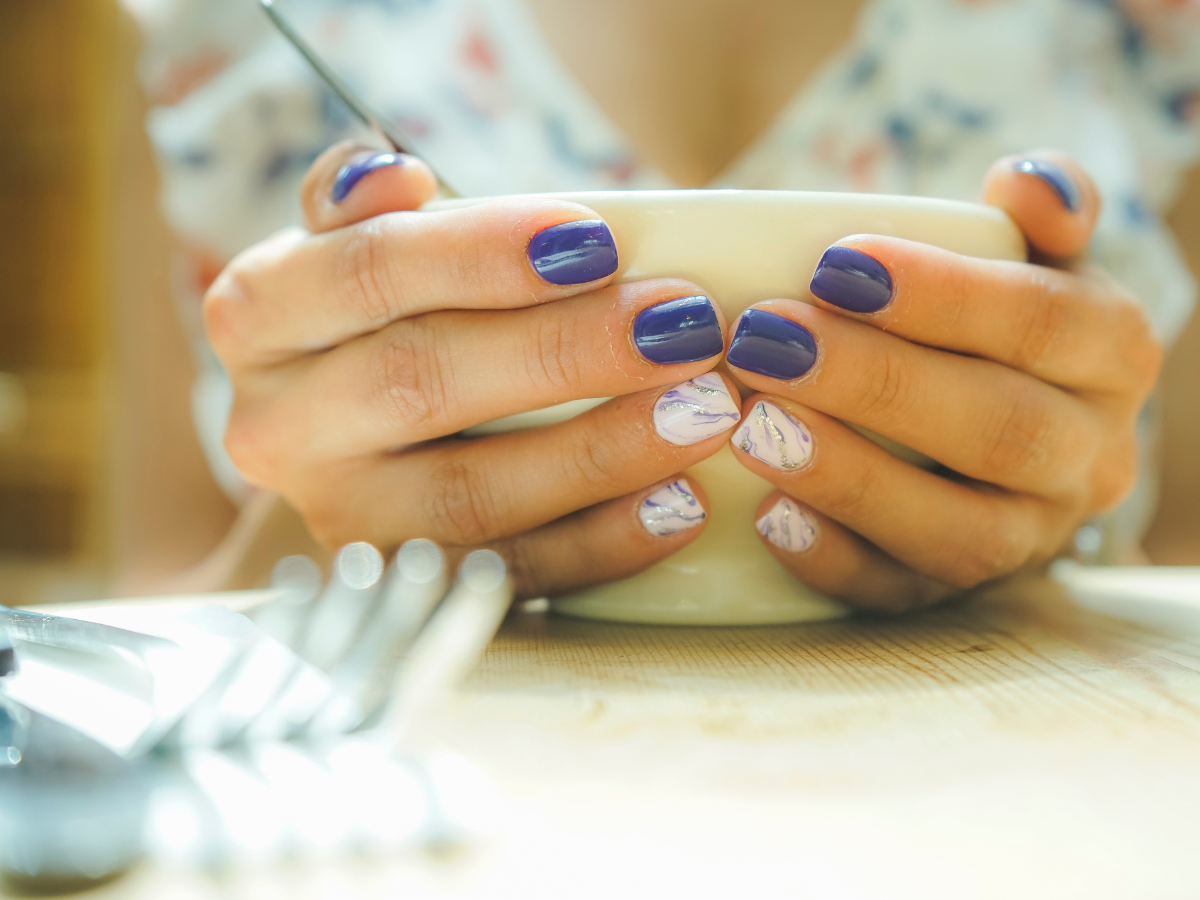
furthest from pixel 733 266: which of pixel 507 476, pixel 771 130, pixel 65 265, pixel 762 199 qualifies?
pixel 65 265

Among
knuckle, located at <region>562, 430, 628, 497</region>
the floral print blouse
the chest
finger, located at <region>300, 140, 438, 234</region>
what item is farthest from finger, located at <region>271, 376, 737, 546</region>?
the chest

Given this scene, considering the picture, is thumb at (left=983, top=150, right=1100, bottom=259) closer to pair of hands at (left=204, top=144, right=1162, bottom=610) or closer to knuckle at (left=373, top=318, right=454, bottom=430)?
pair of hands at (left=204, top=144, right=1162, bottom=610)

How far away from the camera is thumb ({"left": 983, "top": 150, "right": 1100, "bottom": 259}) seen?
0.33 m

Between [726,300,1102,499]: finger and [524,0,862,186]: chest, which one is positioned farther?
[524,0,862,186]: chest

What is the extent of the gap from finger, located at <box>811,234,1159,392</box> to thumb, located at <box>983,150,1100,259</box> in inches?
0.5

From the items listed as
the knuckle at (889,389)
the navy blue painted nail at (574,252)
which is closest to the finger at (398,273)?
the navy blue painted nail at (574,252)

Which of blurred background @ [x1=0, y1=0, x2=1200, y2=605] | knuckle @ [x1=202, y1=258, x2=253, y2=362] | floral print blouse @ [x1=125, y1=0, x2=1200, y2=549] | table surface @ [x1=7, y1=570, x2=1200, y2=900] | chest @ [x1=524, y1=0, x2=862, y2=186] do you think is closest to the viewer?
table surface @ [x1=7, y1=570, x2=1200, y2=900]

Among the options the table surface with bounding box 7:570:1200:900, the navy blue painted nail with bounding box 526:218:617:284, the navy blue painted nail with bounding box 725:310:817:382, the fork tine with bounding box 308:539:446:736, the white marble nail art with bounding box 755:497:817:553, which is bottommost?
the table surface with bounding box 7:570:1200:900

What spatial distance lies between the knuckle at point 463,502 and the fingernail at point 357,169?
0.39 feet

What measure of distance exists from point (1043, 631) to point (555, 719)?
0.68 feet

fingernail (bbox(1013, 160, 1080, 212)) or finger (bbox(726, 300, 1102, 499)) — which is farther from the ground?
fingernail (bbox(1013, 160, 1080, 212))

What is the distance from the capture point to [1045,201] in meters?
0.33

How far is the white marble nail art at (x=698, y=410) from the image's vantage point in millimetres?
295

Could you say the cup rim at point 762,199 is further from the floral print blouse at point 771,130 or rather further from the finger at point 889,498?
the floral print blouse at point 771,130
